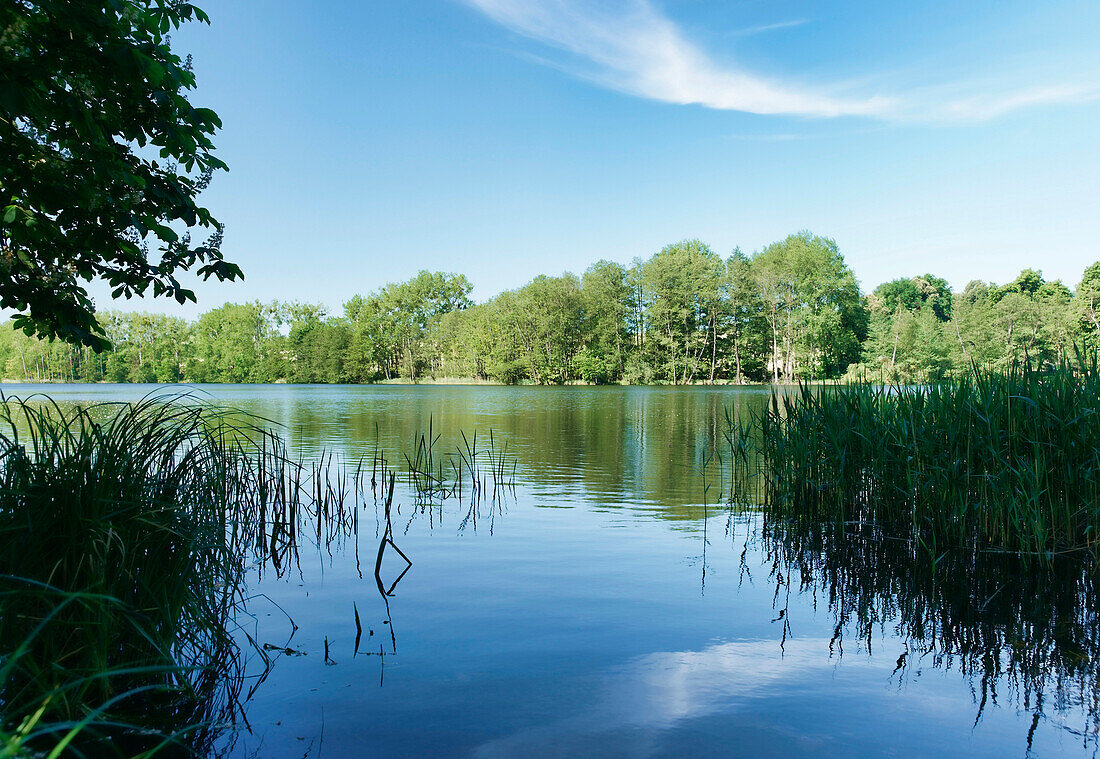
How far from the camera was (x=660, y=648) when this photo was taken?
488 cm

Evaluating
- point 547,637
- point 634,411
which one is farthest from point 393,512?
point 634,411

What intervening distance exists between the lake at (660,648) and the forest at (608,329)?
4700 centimetres

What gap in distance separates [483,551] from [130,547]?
4.62 metres

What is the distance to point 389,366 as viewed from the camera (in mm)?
95250

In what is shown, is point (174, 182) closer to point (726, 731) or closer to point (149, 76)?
point (149, 76)

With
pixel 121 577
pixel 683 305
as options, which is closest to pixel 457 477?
pixel 121 577

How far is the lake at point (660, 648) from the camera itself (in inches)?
146

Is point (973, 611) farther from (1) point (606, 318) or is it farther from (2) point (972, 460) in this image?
→ (1) point (606, 318)

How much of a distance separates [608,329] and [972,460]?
68.5 metres

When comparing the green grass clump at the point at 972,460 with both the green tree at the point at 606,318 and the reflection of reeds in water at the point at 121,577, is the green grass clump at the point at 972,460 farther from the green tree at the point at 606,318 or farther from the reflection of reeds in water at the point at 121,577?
the green tree at the point at 606,318

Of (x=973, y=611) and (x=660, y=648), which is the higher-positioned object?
(x=973, y=611)

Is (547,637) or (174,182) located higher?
(174,182)

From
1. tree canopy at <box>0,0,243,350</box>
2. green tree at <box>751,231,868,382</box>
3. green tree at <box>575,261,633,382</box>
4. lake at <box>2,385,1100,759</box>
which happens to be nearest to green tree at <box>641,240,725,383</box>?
green tree at <box>575,261,633,382</box>

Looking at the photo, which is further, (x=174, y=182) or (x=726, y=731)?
(x=174, y=182)
